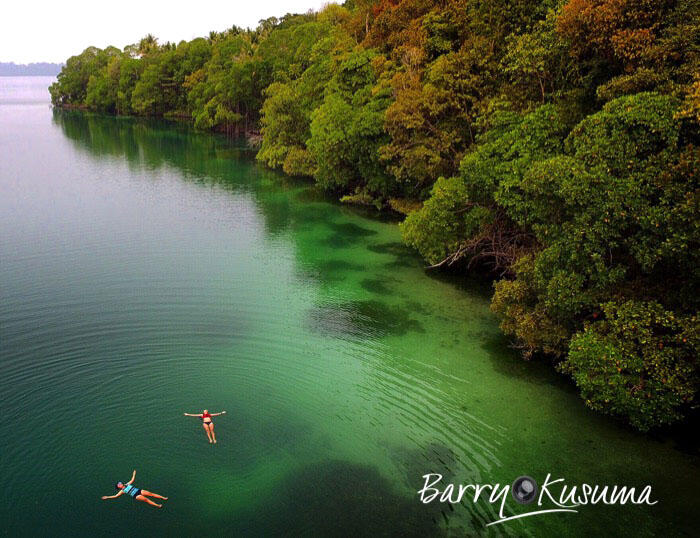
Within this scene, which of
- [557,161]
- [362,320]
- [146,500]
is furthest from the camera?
[362,320]

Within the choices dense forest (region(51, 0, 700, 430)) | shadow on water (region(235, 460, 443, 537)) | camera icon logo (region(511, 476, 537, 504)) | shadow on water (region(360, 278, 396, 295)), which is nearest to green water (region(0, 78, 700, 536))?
shadow on water (region(235, 460, 443, 537))

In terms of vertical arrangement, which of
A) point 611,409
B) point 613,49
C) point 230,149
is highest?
point 613,49

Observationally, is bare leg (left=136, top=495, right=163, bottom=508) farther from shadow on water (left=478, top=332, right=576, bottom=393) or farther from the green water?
shadow on water (left=478, top=332, right=576, bottom=393)

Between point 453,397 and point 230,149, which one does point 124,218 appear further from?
point 230,149

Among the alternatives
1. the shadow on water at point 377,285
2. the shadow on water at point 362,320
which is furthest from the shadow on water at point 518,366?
the shadow on water at point 377,285

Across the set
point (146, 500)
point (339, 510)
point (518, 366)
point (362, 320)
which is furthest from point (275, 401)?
point (518, 366)

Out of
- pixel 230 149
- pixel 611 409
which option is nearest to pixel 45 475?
pixel 611 409

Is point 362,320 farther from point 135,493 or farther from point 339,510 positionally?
point 135,493
